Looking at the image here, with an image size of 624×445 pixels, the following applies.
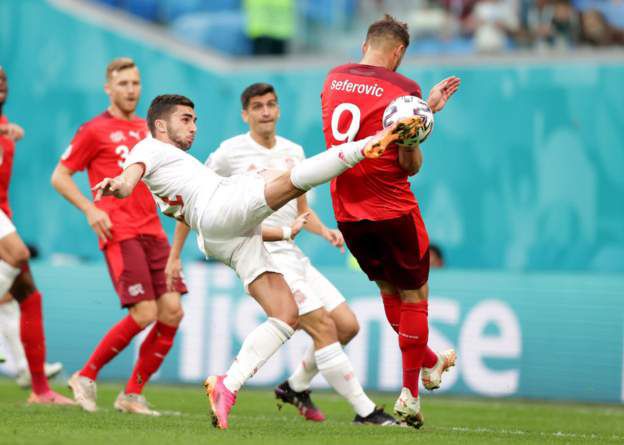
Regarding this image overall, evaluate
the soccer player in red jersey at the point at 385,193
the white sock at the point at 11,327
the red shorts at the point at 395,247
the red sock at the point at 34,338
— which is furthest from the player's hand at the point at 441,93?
the white sock at the point at 11,327

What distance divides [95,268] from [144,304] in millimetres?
4530

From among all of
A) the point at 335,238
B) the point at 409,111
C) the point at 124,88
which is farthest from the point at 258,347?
the point at 124,88

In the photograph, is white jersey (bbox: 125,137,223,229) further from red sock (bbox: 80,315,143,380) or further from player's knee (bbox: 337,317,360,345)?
player's knee (bbox: 337,317,360,345)

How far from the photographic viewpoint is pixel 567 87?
47.3 feet

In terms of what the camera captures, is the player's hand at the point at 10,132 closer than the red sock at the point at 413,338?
No

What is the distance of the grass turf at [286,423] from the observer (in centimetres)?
708

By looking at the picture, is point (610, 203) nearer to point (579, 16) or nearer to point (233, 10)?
point (579, 16)

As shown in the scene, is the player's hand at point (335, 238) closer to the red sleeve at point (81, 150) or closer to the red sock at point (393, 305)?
the red sock at point (393, 305)

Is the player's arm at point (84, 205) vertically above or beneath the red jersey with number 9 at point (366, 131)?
beneath

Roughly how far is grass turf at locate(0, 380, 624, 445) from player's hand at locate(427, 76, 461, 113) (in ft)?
6.55

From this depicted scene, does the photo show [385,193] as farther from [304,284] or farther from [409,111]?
[304,284]

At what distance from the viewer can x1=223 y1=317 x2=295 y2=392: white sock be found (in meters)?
7.46

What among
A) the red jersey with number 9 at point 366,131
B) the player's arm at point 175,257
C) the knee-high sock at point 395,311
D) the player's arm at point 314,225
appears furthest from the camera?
the player's arm at point 314,225

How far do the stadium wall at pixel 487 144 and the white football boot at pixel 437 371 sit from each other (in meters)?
6.26
